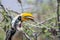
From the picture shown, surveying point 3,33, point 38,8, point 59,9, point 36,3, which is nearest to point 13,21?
point 3,33

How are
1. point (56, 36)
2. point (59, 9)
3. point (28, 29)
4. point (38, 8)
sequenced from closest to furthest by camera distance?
point (28, 29) → point (56, 36) → point (59, 9) → point (38, 8)

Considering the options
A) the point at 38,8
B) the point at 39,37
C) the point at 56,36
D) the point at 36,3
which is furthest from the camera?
the point at 36,3

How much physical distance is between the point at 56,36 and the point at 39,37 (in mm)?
193

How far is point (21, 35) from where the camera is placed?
1.60 metres

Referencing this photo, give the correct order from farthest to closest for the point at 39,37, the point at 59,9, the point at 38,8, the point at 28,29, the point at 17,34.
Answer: the point at 38,8 < the point at 59,9 < the point at 39,37 < the point at 28,29 < the point at 17,34

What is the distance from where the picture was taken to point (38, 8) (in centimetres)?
415

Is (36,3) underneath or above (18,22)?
underneath

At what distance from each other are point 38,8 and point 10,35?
2.59m

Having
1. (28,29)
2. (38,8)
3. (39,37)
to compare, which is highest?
(28,29)

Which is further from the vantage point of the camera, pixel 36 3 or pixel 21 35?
pixel 36 3

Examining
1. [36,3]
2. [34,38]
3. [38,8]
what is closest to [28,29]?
[34,38]

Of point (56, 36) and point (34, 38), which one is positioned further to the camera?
point (56, 36)

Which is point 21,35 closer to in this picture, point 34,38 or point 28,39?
point 28,39

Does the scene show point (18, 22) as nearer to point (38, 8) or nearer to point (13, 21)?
point (13, 21)
